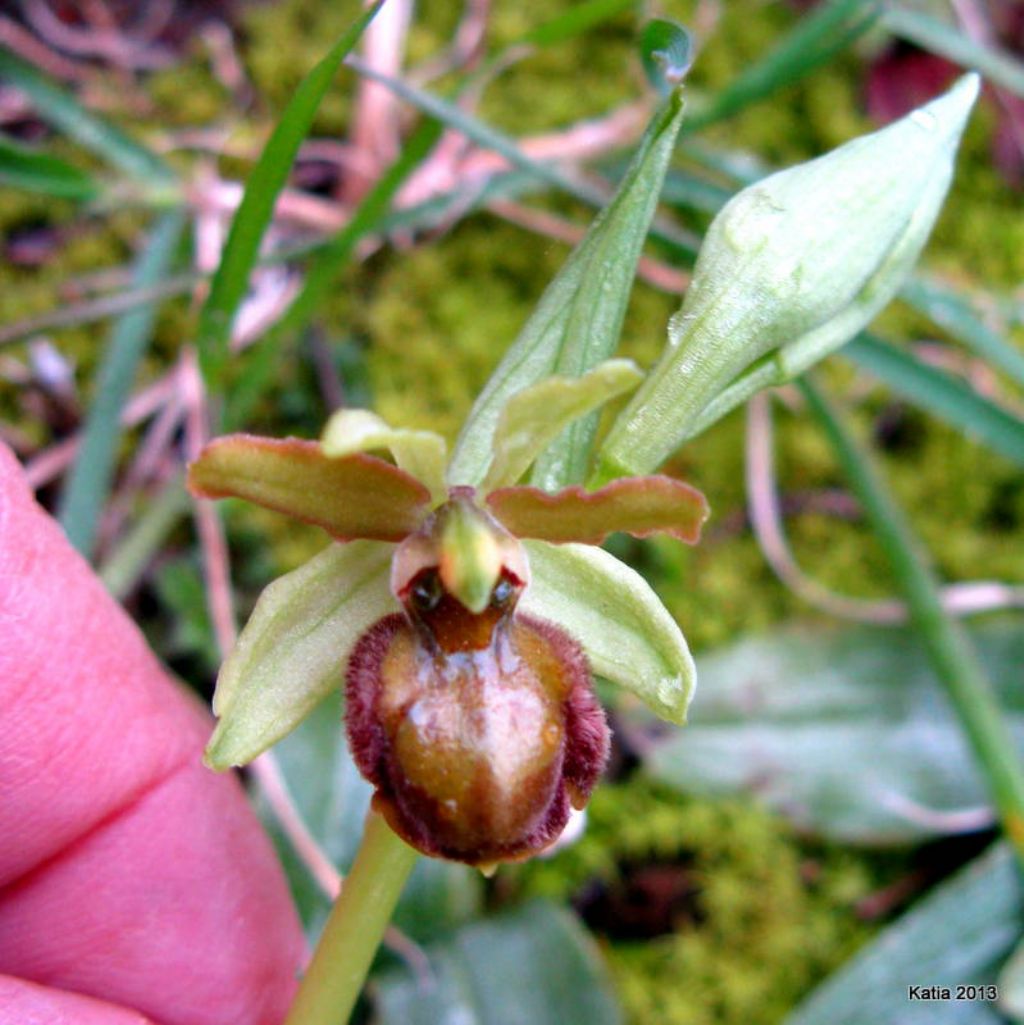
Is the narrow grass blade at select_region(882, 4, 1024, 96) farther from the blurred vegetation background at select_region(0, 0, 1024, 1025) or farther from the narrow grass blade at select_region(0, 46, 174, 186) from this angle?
the narrow grass blade at select_region(0, 46, 174, 186)

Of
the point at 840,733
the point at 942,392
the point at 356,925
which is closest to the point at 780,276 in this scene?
the point at 942,392

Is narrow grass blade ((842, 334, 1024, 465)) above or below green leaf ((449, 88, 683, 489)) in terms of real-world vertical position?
below

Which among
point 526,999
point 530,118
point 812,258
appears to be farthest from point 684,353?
point 530,118

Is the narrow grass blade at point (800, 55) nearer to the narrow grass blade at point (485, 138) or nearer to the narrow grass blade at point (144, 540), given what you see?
the narrow grass blade at point (485, 138)

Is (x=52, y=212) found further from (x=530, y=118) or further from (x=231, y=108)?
(x=530, y=118)

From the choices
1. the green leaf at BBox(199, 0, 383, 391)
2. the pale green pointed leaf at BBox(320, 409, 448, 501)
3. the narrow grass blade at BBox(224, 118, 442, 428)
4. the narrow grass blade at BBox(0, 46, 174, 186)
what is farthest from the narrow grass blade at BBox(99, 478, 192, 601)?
the pale green pointed leaf at BBox(320, 409, 448, 501)
